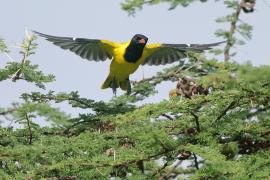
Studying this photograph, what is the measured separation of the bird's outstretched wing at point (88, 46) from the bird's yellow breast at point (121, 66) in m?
0.20

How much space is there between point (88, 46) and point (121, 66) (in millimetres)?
600

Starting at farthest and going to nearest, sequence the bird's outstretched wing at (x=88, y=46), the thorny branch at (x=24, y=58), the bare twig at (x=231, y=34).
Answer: the bird's outstretched wing at (x=88, y=46) < the bare twig at (x=231, y=34) < the thorny branch at (x=24, y=58)

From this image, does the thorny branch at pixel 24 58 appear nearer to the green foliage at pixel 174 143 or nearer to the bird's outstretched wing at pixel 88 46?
the green foliage at pixel 174 143

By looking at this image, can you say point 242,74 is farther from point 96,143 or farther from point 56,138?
point 56,138

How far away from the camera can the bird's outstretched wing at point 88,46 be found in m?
6.66

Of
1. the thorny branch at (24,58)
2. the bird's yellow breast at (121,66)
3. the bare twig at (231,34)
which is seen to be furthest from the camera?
the bird's yellow breast at (121,66)

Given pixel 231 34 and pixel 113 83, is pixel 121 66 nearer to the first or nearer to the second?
pixel 113 83

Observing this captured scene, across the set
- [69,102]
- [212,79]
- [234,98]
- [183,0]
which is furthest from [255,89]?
[69,102]

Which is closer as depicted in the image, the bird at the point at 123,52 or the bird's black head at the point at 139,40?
the bird at the point at 123,52

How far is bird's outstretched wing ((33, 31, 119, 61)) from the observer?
6.66m

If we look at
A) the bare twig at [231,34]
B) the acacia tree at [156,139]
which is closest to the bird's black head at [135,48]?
the bare twig at [231,34]

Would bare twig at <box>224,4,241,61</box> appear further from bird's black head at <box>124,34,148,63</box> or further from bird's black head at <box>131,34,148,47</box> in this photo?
bird's black head at <box>131,34,148,47</box>

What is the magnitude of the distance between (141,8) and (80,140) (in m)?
1.23

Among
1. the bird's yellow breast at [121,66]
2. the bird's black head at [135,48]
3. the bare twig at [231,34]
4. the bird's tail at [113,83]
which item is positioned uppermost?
the bare twig at [231,34]
